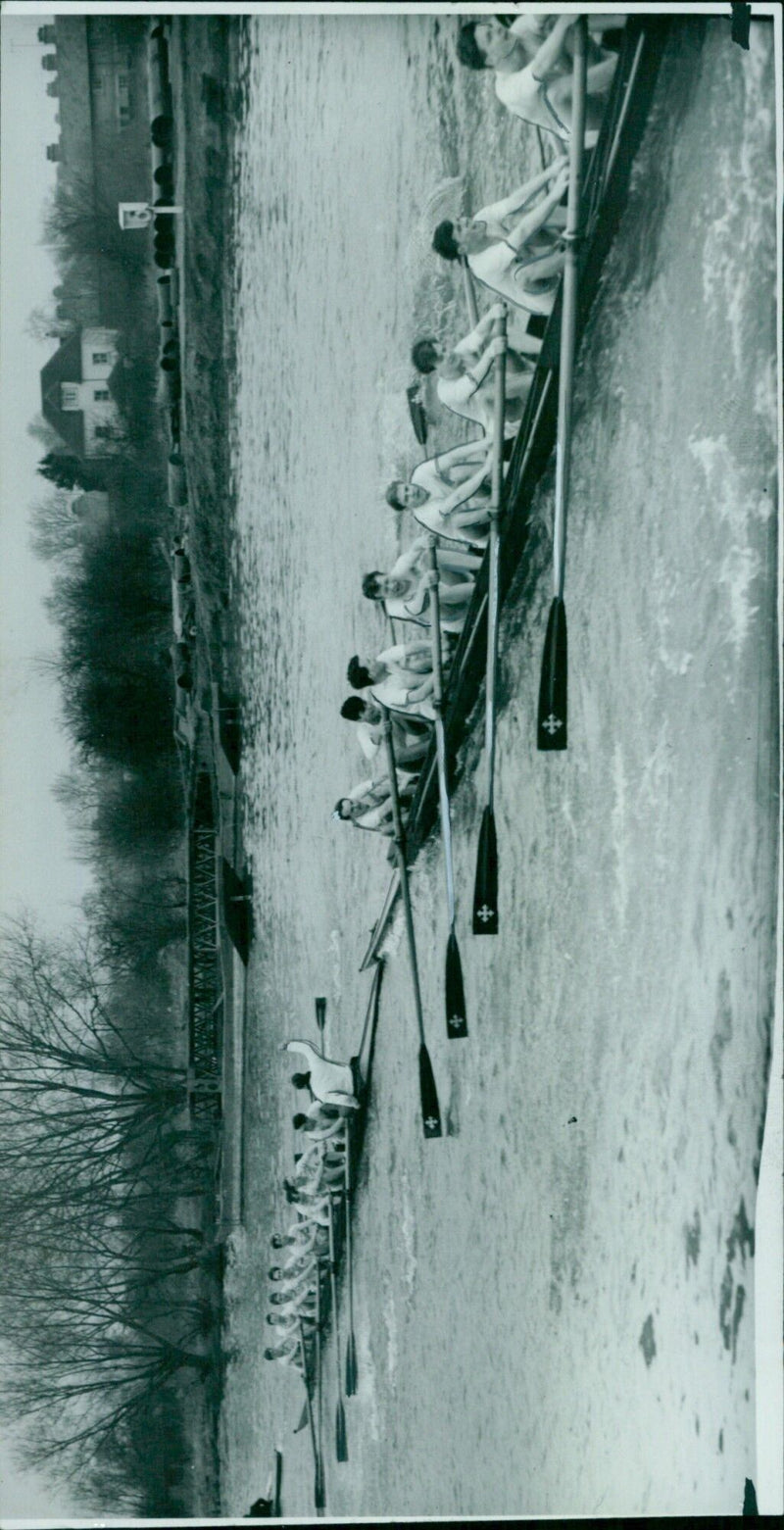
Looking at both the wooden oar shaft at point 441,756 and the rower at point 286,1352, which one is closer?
the wooden oar shaft at point 441,756

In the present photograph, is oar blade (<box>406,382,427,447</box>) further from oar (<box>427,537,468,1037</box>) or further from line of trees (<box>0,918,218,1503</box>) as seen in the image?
line of trees (<box>0,918,218,1503</box>)

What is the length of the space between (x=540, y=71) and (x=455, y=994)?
Result: 2.16 metres

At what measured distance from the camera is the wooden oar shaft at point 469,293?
3.31 metres

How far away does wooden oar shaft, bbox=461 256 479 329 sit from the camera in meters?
3.31

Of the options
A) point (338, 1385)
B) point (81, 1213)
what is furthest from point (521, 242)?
point (338, 1385)

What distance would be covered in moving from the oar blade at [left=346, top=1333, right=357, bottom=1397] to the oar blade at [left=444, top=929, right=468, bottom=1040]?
991mm

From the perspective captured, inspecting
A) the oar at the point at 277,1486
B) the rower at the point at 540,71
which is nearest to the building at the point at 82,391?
the rower at the point at 540,71

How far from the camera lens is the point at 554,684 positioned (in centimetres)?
326

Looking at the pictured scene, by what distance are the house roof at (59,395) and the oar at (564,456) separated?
1.21 m

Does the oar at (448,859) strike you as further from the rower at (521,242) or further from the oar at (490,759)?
the rower at (521,242)

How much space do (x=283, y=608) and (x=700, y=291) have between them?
4.35ft

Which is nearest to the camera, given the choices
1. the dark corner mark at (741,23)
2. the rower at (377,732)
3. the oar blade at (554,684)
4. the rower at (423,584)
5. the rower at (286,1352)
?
the dark corner mark at (741,23)

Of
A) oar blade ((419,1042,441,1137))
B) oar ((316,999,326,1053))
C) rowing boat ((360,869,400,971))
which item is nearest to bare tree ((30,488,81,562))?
rowing boat ((360,869,400,971))

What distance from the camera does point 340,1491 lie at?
3588 millimetres
